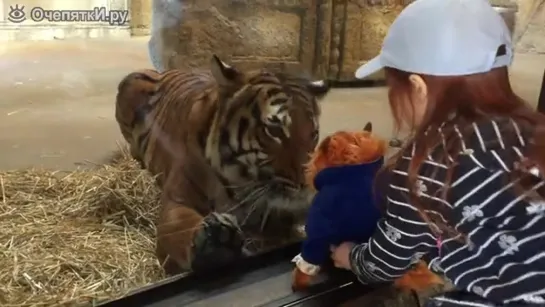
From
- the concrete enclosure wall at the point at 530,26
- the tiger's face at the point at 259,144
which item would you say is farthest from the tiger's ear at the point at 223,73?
the concrete enclosure wall at the point at 530,26

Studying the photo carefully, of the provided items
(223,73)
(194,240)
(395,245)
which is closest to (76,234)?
(194,240)

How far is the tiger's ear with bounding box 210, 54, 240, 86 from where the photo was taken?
1.67m

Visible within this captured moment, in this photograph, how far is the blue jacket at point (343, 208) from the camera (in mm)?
1528

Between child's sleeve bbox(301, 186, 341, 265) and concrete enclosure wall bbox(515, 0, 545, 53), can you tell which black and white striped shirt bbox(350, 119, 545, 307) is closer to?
child's sleeve bbox(301, 186, 341, 265)

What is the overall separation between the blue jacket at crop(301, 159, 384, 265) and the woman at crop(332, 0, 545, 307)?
0.24 metres

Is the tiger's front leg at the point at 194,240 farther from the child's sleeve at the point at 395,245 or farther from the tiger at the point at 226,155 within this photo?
the child's sleeve at the point at 395,245

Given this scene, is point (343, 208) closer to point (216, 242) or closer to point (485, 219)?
point (216, 242)

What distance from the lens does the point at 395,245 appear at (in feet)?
4.23

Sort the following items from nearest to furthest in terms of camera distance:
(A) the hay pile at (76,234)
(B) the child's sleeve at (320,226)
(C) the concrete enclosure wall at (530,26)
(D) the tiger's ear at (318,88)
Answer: (A) the hay pile at (76,234)
(B) the child's sleeve at (320,226)
(D) the tiger's ear at (318,88)
(C) the concrete enclosure wall at (530,26)

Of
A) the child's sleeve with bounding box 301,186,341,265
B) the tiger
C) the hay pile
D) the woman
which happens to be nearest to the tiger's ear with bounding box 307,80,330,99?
the tiger

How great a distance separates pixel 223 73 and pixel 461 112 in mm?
633

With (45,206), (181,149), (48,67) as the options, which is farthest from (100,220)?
(48,67)

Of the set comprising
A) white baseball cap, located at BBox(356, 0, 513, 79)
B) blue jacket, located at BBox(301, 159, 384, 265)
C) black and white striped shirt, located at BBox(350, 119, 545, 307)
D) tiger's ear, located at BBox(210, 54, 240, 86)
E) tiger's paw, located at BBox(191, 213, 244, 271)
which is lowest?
tiger's paw, located at BBox(191, 213, 244, 271)

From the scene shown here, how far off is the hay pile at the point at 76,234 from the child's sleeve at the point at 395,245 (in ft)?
1.46
